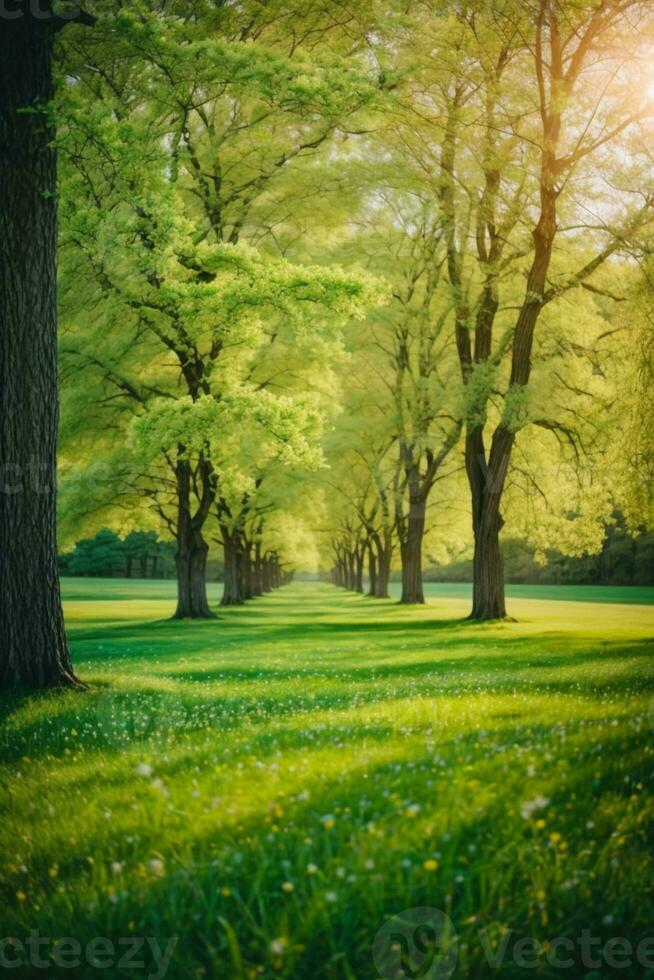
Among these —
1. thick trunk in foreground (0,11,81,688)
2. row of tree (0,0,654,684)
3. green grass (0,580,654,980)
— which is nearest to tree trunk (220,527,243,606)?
row of tree (0,0,654,684)

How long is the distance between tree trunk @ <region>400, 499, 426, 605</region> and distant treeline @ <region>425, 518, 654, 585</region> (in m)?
40.4

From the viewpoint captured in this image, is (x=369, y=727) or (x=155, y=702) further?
(x=155, y=702)

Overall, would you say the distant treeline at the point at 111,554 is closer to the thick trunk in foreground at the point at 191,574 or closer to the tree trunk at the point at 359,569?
the tree trunk at the point at 359,569

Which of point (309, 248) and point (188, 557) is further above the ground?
point (309, 248)

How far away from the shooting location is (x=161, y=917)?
329 centimetres

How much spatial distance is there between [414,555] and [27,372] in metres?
32.6

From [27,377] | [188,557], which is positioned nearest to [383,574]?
[188,557]

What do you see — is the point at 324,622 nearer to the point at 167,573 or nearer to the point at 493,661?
the point at 493,661

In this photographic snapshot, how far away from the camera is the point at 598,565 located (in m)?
103

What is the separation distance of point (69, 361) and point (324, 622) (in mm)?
15268

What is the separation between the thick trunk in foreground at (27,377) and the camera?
8969 millimetres

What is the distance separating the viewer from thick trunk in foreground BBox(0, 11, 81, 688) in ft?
29.4

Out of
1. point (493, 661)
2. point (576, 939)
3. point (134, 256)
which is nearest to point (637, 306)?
point (493, 661)

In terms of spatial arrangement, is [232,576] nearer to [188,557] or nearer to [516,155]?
[188,557]
